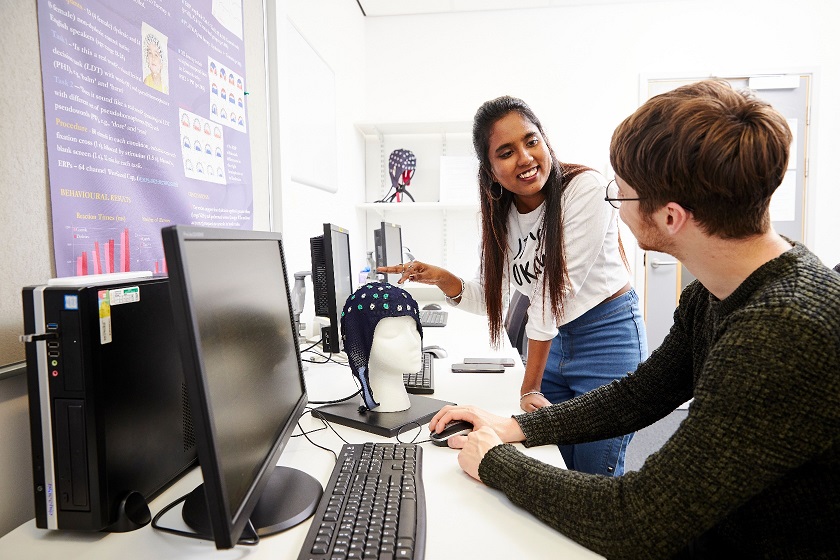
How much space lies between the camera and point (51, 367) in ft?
2.18

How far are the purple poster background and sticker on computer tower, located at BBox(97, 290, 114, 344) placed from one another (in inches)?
11.5

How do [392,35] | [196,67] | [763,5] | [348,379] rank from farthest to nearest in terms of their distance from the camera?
[392,35] < [763,5] < [348,379] < [196,67]

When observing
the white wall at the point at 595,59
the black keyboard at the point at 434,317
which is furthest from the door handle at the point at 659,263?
the black keyboard at the point at 434,317

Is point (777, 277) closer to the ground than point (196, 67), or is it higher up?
closer to the ground

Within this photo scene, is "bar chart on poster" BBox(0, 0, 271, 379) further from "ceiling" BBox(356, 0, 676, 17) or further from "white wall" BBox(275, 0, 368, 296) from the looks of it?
"ceiling" BBox(356, 0, 676, 17)

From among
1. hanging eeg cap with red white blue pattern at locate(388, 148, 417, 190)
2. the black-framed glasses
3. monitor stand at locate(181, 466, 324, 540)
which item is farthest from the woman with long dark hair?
hanging eeg cap with red white blue pattern at locate(388, 148, 417, 190)

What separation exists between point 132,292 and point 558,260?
40.1 inches

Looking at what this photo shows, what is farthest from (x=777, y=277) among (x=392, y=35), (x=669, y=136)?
(x=392, y=35)

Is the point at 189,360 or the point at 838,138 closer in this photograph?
the point at 189,360

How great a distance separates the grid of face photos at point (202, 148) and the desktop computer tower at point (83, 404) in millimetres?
668

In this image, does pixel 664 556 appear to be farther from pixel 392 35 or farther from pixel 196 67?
pixel 392 35

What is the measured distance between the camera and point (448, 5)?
3400 millimetres

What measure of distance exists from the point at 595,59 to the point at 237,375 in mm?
3503

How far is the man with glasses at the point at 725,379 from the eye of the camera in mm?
587
